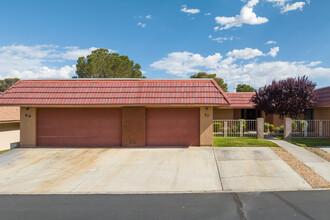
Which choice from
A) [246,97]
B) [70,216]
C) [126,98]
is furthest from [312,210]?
[246,97]

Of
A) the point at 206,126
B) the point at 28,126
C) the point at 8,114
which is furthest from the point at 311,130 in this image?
the point at 8,114

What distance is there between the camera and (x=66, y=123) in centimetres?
1377

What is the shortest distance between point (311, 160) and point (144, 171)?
8.30 m

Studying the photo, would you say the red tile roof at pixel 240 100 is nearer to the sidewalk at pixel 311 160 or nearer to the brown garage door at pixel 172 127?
the sidewalk at pixel 311 160

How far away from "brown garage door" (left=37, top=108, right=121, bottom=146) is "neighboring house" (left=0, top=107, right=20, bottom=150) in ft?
38.9

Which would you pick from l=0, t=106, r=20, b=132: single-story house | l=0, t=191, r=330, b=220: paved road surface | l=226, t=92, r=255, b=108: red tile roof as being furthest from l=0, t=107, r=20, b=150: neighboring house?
l=226, t=92, r=255, b=108: red tile roof

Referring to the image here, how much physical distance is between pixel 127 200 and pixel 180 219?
6.55 feet

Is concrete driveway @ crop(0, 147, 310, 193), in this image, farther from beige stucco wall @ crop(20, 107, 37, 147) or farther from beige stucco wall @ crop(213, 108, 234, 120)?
beige stucco wall @ crop(213, 108, 234, 120)

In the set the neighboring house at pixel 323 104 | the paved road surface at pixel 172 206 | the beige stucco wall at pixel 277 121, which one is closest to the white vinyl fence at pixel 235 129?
the beige stucco wall at pixel 277 121

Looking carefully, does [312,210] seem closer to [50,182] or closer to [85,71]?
[50,182]

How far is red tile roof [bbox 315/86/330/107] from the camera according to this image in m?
15.9

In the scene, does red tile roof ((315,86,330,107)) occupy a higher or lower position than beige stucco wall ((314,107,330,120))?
higher

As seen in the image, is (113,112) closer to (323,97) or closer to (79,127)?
(79,127)

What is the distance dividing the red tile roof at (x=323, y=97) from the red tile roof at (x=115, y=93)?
9.39 m
